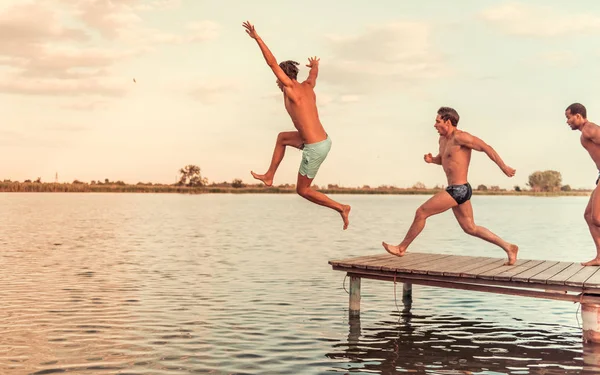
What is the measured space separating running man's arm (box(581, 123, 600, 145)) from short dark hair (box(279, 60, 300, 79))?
5.14 m

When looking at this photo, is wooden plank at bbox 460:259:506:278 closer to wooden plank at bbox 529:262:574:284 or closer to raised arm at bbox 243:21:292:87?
wooden plank at bbox 529:262:574:284

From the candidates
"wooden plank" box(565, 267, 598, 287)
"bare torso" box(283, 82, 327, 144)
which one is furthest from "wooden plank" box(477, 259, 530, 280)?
"bare torso" box(283, 82, 327, 144)

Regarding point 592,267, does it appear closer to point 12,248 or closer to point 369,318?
point 369,318

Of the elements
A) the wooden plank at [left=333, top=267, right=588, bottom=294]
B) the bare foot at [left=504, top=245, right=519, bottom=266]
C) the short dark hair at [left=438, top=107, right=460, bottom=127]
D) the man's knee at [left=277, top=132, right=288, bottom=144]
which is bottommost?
the wooden plank at [left=333, top=267, right=588, bottom=294]

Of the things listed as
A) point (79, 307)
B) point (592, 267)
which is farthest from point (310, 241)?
point (592, 267)

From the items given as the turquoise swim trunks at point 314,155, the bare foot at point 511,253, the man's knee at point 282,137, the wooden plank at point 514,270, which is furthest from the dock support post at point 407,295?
the man's knee at point 282,137

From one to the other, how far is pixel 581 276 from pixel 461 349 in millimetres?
2231

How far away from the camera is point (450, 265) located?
519 inches

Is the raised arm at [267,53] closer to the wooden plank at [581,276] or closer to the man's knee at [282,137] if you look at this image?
the man's knee at [282,137]

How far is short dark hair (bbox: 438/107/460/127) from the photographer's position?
12234mm

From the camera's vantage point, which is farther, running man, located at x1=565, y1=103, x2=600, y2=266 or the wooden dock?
running man, located at x1=565, y1=103, x2=600, y2=266

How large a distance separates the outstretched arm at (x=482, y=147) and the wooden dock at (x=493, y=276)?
5.51 ft

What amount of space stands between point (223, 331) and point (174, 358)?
2.01m

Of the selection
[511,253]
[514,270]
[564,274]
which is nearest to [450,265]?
[511,253]
